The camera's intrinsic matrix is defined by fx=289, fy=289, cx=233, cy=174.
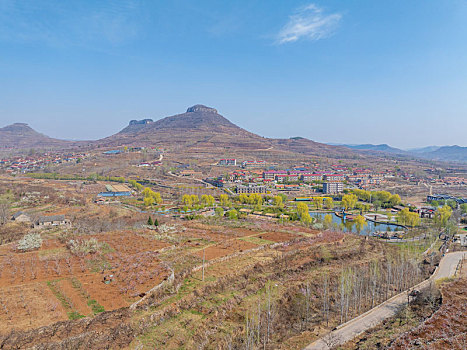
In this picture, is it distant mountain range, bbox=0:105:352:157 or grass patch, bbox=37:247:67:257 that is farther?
distant mountain range, bbox=0:105:352:157

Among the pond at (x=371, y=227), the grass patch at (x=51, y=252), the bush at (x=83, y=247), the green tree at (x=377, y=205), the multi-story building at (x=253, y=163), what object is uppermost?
the multi-story building at (x=253, y=163)

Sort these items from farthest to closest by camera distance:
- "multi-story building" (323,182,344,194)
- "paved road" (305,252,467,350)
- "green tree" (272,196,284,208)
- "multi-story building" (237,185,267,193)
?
"multi-story building" (323,182,344,194)
"multi-story building" (237,185,267,193)
"green tree" (272,196,284,208)
"paved road" (305,252,467,350)

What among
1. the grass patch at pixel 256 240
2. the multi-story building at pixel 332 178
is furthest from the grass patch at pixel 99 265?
the multi-story building at pixel 332 178


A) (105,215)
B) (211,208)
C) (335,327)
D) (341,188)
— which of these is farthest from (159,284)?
(341,188)

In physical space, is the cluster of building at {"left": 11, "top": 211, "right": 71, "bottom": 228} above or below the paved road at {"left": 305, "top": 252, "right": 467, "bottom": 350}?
above

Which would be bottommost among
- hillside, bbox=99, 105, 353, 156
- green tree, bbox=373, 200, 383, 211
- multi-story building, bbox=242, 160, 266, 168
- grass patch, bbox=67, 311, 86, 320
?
green tree, bbox=373, 200, 383, 211

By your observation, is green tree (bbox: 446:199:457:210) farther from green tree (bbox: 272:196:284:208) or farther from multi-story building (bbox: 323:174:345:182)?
multi-story building (bbox: 323:174:345:182)

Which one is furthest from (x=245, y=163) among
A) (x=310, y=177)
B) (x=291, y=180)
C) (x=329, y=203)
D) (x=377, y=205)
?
(x=377, y=205)

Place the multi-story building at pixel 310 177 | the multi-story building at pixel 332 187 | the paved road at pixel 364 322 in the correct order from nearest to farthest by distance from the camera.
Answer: the paved road at pixel 364 322
the multi-story building at pixel 332 187
the multi-story building at pixel 310 177

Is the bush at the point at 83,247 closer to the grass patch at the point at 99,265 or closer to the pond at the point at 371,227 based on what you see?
the grass patch at the point at 99,265

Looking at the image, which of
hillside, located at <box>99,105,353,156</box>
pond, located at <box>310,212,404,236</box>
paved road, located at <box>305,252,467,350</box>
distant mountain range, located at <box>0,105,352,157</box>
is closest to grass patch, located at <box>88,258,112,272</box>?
paved road, located at <box>305,252,467,350</box>

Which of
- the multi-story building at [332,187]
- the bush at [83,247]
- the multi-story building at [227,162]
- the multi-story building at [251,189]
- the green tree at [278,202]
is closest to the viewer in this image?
the bush at [83,247]

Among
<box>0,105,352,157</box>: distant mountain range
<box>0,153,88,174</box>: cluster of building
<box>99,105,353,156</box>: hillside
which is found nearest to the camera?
<box>0,153,88,174</box>: cluster of building
